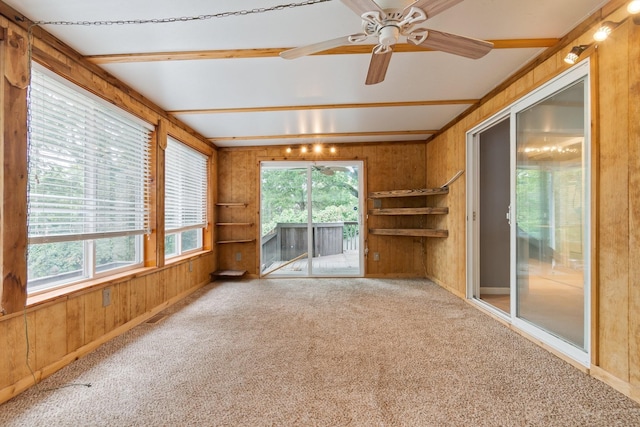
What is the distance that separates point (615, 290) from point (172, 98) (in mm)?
4106

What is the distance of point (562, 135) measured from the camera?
212cm

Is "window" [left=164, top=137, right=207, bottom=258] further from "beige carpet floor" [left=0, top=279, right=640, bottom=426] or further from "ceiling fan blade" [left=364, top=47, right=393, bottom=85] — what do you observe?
"ceiling fan blade" [left=364, top=47, right=393, bottom=85]

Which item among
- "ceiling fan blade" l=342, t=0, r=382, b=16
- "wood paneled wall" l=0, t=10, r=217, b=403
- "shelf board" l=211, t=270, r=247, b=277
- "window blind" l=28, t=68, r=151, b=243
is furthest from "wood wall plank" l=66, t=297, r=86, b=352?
"ceiling fan blade" l=342, t=0, r=382, b=16

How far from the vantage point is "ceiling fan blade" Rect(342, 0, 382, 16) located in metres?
1.28

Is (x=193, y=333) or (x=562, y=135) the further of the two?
(x=193, y=333)

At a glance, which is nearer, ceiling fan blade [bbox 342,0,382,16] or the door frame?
ceiling fan blade [bbox 342,0,382,16]

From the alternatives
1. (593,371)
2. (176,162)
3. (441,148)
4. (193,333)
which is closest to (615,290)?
(593,371)

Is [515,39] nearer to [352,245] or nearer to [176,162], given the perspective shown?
[352,245]

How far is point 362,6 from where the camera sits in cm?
131

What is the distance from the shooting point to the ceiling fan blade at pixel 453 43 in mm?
1514

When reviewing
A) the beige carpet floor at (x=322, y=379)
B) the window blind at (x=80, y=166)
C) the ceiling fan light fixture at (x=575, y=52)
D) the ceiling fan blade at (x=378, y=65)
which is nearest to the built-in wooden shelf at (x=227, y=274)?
the beige carpet floor at (x=322, y=379)

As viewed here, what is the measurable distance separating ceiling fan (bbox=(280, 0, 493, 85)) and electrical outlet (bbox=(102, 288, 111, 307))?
246 cm

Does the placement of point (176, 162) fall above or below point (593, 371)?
above

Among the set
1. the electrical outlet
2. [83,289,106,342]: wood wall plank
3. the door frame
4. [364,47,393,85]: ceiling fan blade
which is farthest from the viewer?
the electrical outlet
